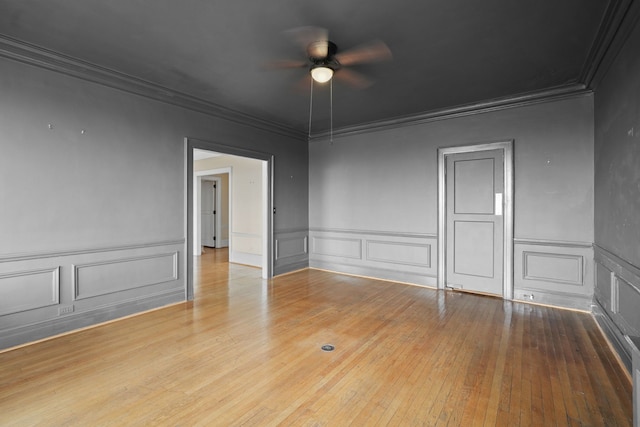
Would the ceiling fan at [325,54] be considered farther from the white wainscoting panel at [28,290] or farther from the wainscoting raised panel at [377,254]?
the white wainscoting panel at [28,290]

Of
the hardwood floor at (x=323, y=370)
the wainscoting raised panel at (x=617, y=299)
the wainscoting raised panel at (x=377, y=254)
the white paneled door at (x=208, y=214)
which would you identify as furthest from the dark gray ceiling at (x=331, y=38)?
the white paneled door at (x=208, y=214)

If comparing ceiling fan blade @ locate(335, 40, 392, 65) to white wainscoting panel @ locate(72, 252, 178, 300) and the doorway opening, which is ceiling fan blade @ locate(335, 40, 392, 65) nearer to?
the doorway opening

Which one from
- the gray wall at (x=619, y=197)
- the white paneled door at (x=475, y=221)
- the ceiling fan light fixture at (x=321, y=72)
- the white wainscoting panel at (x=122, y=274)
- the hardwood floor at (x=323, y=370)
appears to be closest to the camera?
the hardwood floor at (x=323, y=370)

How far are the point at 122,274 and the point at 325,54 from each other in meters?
3.26

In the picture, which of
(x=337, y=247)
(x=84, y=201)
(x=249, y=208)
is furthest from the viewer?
(x=249, y=208)

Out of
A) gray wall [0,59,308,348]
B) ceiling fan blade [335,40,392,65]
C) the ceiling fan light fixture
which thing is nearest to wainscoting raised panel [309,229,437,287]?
gray wall [0,59,308,348]

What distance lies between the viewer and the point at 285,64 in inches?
131

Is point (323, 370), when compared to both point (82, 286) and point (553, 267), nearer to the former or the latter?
point (82, 286)

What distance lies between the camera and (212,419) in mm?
1957

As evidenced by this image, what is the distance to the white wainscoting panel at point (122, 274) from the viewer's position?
339cm

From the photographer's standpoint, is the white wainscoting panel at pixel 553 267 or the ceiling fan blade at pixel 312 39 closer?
the ceiling fan blade at pixel 312 39

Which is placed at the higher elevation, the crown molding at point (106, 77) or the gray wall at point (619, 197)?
the crown molding at point (106, 77)

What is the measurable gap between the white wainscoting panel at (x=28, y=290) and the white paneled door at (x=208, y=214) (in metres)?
6.71

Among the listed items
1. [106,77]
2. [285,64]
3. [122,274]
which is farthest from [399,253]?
[106,77]
